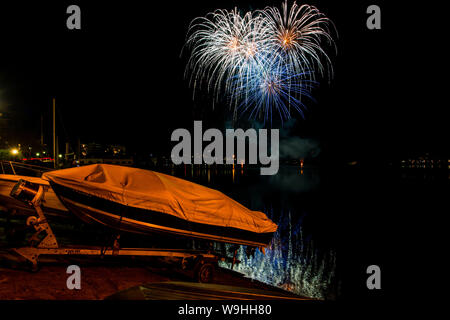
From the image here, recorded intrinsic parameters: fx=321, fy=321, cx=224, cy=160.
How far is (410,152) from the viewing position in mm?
193750

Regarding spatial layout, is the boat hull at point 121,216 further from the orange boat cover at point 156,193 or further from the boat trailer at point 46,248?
the boat trailer at point 46,248

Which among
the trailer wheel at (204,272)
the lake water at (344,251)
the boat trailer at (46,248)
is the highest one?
the boat trailer at (46,248)

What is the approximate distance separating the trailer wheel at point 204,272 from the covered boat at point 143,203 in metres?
0.72

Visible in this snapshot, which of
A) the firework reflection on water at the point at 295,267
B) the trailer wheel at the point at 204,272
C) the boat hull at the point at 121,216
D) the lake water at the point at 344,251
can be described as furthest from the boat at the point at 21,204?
the firework reflection on water at the point at 295,267

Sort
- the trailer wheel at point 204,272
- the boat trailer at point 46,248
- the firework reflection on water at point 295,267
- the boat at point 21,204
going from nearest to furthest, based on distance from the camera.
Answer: the boat trailer at point 46,248 → the trailer wheel at point 204,272 → the boat at point 21,204 → the firework reflection on water at point 295,267

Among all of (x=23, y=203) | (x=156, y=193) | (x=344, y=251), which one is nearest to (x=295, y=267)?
(x=344, y=251)

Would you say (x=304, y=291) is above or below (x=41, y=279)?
below

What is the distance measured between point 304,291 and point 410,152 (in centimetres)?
21303

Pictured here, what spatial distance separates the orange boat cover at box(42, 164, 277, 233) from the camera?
670 cm

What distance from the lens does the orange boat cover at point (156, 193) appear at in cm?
670
